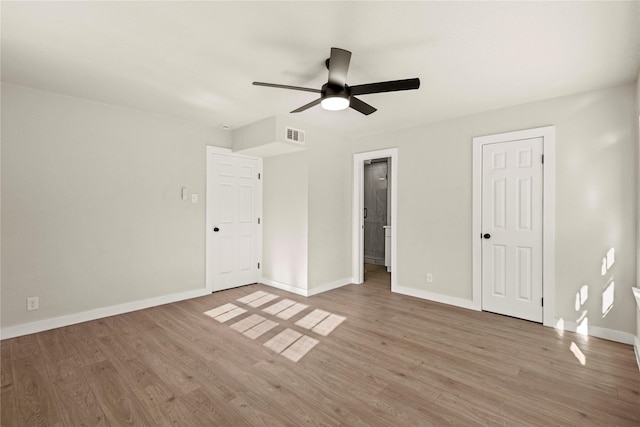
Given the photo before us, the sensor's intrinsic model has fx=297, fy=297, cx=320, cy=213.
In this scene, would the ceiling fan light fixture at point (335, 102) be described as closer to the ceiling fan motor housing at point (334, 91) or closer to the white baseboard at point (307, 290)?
the ceiling fan motor housing at point (334, 91)

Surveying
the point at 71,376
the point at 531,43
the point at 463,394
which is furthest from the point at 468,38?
the point at 71,376

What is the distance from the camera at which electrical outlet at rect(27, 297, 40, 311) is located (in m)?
3.10

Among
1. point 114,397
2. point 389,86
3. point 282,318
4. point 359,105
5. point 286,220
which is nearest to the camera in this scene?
point 114,397

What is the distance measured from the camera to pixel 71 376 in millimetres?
2336

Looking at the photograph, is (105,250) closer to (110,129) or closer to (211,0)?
(110,129)

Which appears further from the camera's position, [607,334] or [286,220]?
[286,220]

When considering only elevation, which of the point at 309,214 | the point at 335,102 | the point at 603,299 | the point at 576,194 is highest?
the point at 335,102

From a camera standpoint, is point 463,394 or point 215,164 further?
point 215,164

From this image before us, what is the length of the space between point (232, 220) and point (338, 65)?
3219 mm

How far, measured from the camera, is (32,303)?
312cm

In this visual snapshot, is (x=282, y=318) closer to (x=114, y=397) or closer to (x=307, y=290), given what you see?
(x=307, y=290)

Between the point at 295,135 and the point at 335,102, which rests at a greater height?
the point at 295,135

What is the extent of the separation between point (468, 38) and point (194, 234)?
13.1 feet

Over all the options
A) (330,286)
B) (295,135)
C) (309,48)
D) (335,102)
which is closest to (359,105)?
(335,102)
